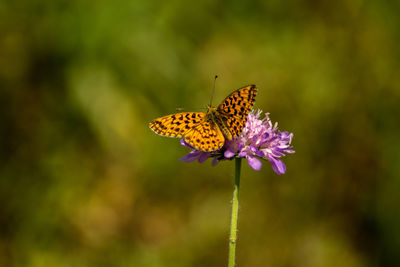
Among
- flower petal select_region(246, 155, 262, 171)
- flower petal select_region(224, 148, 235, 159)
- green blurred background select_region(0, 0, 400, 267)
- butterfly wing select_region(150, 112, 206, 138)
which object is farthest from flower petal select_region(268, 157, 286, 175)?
green blurred background select_region(0, 0, 400, 267)

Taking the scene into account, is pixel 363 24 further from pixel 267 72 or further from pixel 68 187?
pixel 68 187

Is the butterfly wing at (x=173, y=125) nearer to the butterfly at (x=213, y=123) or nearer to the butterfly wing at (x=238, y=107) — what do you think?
the butterfly at (x=213, y=123)

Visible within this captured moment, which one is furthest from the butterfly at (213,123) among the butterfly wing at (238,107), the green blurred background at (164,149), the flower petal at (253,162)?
the green blurred background at (164,149)

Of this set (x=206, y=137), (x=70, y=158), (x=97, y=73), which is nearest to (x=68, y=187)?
(x=70, y=158)

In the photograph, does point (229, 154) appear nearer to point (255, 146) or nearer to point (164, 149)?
point (255, 146)

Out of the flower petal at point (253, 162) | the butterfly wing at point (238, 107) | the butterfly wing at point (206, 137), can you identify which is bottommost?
the flower petal at point (253, 162)

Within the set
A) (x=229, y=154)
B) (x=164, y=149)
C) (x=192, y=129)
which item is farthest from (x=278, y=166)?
(x=164, y=149)
